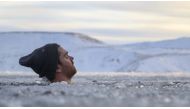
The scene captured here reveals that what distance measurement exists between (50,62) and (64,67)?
1.27 ft

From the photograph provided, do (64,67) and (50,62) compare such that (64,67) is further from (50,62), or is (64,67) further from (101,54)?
(101,54)

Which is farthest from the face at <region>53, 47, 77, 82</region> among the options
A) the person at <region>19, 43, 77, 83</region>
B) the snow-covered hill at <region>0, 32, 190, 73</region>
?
the snow-covered hill at <region>0, 32, 190, 73</region>

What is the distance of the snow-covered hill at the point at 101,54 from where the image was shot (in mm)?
70938

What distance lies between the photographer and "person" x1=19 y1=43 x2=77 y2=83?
596 inches

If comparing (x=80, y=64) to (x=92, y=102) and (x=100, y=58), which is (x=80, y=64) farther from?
(x=92, y=102)

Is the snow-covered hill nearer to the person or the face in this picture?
the face

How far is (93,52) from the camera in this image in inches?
3275

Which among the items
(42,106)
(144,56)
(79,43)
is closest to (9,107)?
(42,106)

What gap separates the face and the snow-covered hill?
146 ft

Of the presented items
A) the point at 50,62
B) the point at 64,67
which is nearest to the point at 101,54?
the point at 64,67

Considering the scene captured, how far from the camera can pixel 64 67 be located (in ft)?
50.9

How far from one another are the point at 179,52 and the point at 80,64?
11102 millimetres

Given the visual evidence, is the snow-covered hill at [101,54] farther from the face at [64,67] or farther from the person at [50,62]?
the person at [50,62]

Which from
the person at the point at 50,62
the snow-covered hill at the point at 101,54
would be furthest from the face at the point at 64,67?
the snow-covered hill at the point at 101,54
